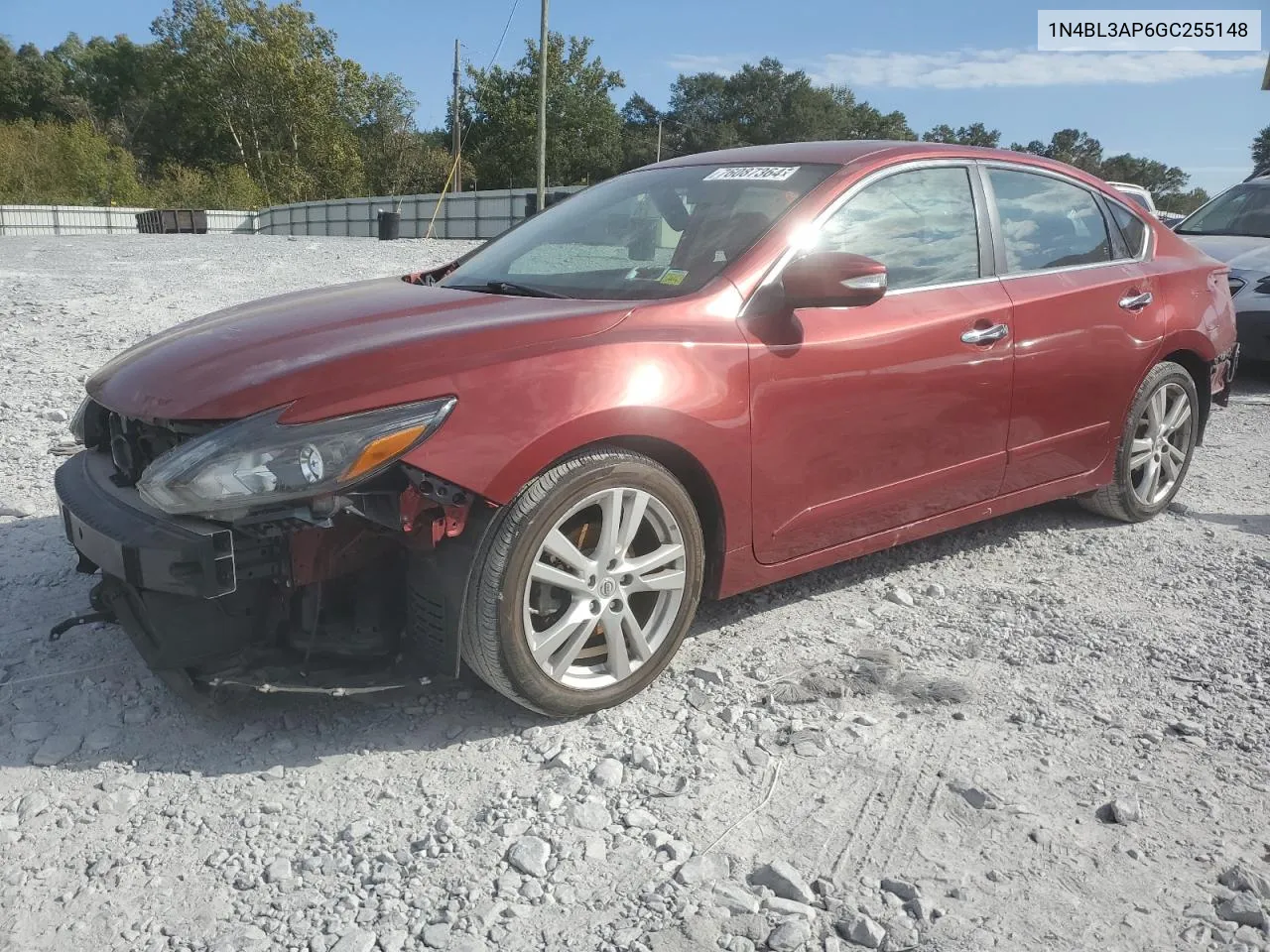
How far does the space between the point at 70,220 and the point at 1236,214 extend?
33.6 meters

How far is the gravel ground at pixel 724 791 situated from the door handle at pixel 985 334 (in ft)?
3.13

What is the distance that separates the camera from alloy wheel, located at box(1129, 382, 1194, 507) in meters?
4.68

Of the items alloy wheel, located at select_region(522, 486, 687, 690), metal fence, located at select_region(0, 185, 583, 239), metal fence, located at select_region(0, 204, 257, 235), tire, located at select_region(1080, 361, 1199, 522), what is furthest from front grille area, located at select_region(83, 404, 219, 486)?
metal fence, located at select_region(0, 204, 257, 235)

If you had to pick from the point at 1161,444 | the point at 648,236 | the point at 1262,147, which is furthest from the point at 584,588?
the point at 1262,147

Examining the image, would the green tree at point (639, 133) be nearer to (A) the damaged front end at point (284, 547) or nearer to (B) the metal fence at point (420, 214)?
(B) the metal fence at point (420, 214)

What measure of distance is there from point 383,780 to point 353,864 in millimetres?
350

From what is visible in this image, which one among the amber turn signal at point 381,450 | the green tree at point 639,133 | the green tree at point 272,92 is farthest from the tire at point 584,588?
the green tree at point 639,133

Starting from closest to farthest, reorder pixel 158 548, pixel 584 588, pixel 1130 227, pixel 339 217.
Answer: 1. pixel 158 548
2. pixel 584 588
3. pixel 1130 227
4. pixel 339 217

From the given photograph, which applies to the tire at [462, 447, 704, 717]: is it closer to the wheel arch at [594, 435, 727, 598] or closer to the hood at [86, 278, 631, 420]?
the wheel arch at [594, 435, 727, 598]

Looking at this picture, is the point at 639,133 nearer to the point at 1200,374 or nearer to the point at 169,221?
the point at 169,221

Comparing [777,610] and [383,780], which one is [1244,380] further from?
[383,780]

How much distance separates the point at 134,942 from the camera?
6.86ft

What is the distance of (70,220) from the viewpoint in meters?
33.2

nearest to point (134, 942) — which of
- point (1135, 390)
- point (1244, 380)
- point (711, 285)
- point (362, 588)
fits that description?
point (362, 588)
